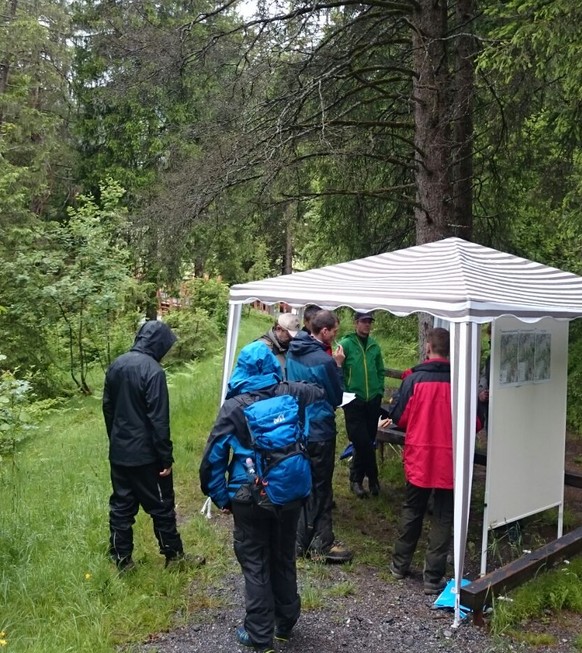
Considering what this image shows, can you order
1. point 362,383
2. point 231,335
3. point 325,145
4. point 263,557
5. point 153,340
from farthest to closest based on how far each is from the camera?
1. point 325,145
2. point 362,383
3. point 231,335
4. point 153,340
5. point 263,557

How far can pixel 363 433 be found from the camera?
641 cm

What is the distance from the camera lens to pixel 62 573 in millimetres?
4512

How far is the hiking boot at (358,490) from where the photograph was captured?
669 centimetres

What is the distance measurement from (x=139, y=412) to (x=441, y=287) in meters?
2.31

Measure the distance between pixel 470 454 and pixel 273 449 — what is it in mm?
1508

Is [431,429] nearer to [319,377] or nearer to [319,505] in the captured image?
[319,377]

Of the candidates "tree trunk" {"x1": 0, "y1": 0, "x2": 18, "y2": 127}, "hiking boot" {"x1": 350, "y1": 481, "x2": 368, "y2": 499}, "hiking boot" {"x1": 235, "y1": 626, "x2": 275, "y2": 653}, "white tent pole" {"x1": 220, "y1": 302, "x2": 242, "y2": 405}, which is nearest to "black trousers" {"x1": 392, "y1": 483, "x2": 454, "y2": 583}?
"hiking boot" {"x1": 235, "y1": 626, "x2": 275, "y2": 653}

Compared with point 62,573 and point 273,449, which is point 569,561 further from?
point 62,573

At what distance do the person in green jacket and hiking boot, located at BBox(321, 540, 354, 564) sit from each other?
1.40 m

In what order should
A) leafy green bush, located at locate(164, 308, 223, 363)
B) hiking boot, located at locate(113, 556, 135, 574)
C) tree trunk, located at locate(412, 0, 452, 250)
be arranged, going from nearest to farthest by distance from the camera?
hiking boot, located at locate(113, 556, 135, 574) → tree trunk, located at locate(412, 0, 452, 250) → leafy green bush, located at locate(164, 308, 223, 363)

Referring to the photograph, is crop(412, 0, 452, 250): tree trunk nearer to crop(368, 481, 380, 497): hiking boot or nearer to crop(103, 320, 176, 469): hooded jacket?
crop(368, 481, 380, 497): hiking boot

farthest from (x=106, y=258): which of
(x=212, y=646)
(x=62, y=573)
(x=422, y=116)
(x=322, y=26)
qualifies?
(x=212, y=646)

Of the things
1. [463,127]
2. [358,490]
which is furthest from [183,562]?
[463,127]

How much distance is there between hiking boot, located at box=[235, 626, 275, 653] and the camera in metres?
3.70
